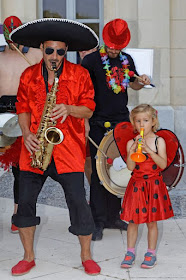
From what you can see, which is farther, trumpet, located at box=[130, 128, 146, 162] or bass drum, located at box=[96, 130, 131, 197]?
bass drum, located at box=[96, 130, 131, 197]

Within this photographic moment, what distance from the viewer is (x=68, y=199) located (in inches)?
175

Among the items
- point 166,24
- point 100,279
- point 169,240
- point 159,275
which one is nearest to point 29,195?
point 100,279

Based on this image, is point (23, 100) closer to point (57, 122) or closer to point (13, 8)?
point (57, 122)

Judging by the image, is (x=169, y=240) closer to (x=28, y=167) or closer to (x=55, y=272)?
(x=55, y=272)

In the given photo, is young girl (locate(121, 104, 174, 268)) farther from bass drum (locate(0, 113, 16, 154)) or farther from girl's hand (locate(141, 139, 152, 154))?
bass drum (locate(0, 113, 16, 154))

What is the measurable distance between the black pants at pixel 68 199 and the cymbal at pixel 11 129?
0.66 metres

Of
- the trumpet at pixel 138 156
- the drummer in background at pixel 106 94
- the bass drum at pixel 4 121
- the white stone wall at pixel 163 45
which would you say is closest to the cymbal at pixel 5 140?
the bass drum at pixel 4 121

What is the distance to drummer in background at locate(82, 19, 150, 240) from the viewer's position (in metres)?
5.50

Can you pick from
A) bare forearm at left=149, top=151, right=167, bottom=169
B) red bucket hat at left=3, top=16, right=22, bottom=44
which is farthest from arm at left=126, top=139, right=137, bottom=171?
red bucket hat at left=3, top=16, right=22, bottom=44

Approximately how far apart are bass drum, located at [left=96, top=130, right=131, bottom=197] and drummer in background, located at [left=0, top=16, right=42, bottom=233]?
731 mm

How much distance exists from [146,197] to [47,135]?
91cm

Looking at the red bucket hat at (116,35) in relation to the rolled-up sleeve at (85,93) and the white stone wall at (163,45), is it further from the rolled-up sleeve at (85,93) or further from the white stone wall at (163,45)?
the white stone wall at (163,45)

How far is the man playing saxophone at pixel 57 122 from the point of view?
436 centimetres

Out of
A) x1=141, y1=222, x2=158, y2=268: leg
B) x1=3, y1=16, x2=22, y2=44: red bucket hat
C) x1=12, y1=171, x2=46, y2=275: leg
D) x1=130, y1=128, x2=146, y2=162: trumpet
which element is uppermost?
x1=3, y1=16, x2=22, y2=44: red bucket hat
